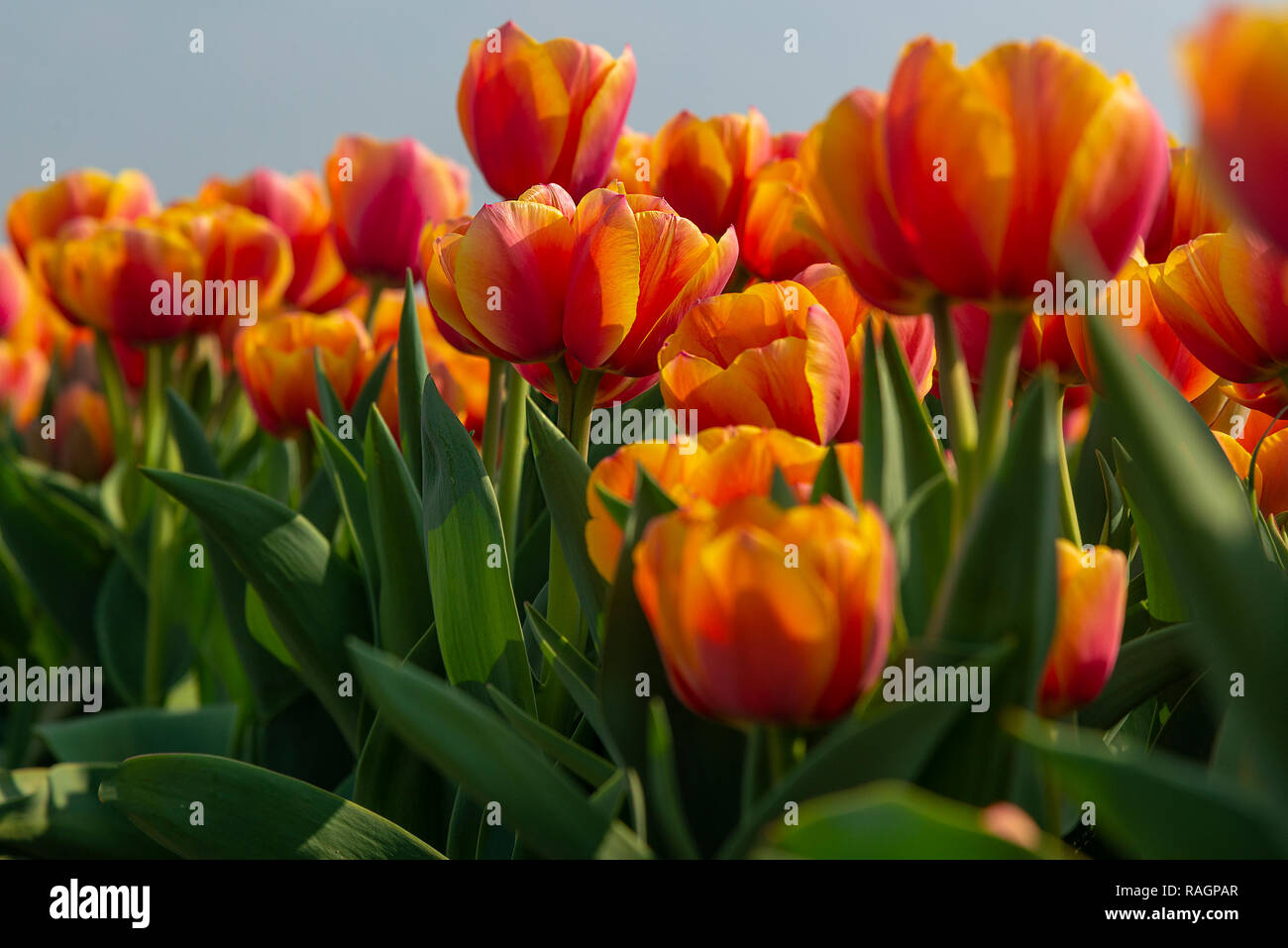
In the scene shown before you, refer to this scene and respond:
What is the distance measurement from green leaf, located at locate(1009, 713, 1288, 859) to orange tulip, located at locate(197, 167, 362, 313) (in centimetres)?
123

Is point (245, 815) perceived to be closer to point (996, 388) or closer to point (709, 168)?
point (996, 388)

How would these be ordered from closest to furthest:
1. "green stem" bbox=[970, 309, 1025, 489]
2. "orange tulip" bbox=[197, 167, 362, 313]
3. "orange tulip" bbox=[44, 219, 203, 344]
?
"green stem" bbox=[970, 309, 1025, 489], "orange tulip" bbox=[44, 219, 203, 344], "orange tulip" bbox=[197, 167, 362, 313]

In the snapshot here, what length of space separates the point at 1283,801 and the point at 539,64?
0.54 meters

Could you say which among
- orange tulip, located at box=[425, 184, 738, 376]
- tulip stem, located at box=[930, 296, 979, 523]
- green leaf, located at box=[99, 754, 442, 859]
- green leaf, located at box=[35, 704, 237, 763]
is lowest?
green leaf, located at box=[35, 704, 237, 763]

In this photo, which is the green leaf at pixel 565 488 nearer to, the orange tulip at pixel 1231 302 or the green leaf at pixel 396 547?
the green leaf at pixel 396 547

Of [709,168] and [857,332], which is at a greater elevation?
[709,168]

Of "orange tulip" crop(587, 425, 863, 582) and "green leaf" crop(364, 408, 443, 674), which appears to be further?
"green leaf" crop(364, 408, 443, 674)

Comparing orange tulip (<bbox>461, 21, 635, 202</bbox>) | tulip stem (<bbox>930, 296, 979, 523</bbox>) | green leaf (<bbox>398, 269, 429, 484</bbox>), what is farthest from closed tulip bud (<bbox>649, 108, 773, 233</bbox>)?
tulip stem (<bbox>930, 296, 979, 523</bbox>)

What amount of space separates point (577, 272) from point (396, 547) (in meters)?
0.19

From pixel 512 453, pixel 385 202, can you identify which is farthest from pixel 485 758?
pixel 385 202

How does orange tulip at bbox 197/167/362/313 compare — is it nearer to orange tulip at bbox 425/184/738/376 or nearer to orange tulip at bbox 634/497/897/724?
orange tulip at bbox 425/184/738/376

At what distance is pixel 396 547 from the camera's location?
23.5 inches

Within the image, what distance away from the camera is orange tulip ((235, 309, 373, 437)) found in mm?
912
